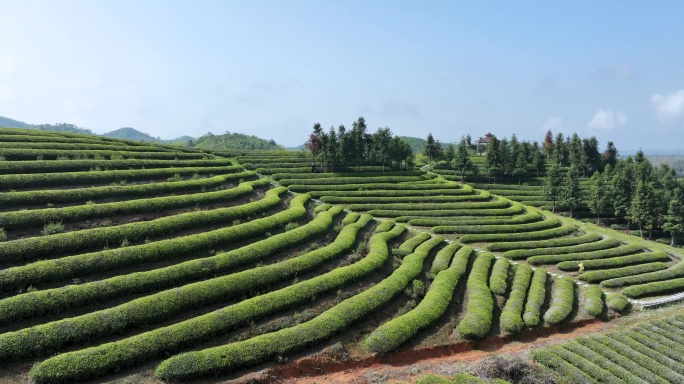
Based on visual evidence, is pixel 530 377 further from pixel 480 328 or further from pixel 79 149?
pixel 79 149

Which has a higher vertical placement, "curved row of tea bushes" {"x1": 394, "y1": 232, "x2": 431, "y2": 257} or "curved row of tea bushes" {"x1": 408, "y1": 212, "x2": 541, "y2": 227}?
"curved row of tea bushes" {"x1": 408, "y1": 212, "x2": 541, "y2": 227}

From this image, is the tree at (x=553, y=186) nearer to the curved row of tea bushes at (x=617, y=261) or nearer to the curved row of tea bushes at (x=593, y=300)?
the curved row of tea bushes at (x=617, y=261)

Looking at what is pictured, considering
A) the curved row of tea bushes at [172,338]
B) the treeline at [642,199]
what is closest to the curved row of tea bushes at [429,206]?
the treeline at [642,199]

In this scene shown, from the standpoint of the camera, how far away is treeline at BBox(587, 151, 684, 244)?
208ft

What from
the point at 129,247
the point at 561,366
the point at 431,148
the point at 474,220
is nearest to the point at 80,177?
the point at 129,247

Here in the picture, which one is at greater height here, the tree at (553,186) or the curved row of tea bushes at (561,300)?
the tree at (553,186)

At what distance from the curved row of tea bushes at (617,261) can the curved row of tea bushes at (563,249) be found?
288cm

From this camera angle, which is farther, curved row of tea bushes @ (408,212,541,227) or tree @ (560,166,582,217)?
tree @ (560,166,582,217)

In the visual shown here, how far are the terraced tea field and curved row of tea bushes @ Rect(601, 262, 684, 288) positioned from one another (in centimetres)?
16

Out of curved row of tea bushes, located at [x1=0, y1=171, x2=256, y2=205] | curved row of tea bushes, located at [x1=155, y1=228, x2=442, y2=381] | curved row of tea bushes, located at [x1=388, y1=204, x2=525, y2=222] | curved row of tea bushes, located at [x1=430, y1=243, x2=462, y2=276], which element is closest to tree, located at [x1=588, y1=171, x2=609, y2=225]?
curved row of tea bushes, located at [x1=388, y1=204, x2=525, y2=222]

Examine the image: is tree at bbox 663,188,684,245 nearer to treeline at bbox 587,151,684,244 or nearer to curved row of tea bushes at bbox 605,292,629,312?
treeline at bbox 587,151,684,244

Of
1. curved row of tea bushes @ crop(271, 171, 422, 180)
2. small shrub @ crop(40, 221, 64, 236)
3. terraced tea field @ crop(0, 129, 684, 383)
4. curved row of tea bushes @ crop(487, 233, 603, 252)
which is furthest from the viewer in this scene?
curved row of tea bushes @ crop(271, 171, 422, 180)

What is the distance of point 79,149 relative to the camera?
45875 millimetres

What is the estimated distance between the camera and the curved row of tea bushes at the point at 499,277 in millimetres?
32750
